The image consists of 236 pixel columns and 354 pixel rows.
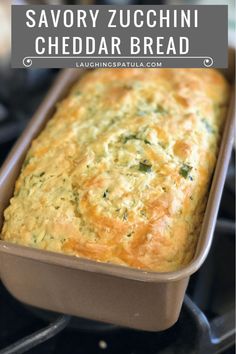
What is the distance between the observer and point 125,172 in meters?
1.00

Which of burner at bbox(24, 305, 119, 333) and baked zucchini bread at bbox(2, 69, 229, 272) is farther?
burner at bbox(24, 305, 119, 333)

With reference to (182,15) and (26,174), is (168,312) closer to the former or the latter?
(26,174)

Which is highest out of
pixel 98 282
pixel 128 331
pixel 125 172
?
pixel 125 172

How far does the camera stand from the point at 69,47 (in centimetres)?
117

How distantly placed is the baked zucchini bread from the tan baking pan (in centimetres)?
4

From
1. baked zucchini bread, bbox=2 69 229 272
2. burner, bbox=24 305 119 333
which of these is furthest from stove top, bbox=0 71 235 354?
baked zucchini bread, bbox=2 69 229 272

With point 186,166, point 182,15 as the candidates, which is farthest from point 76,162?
point 182,15

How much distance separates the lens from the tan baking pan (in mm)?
832

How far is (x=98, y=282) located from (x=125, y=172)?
225 mm

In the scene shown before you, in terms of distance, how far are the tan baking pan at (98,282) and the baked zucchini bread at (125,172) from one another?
0.04 m

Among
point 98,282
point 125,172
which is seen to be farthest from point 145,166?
point 98,282

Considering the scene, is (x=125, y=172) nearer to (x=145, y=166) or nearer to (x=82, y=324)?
(x=145, y=166)

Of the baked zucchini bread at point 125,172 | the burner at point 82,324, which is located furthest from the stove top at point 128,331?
the baked zucchini bread at point 125,172

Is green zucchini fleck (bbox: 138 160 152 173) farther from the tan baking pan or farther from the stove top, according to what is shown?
the stove top
